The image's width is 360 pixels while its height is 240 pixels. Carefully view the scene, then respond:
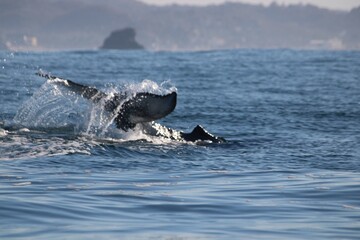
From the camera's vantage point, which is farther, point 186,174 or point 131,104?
point 131,104

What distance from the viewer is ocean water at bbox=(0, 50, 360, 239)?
8547 mm

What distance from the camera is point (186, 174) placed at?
1185 centimetres

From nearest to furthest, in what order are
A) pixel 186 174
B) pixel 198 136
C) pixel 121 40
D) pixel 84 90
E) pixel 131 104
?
pixel 186 174 < pixel 131 104 < pixel 84 90 < pixel 198 136 < pixel 121 40

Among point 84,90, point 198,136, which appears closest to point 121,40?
point 198,136

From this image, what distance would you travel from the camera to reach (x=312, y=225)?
872cm

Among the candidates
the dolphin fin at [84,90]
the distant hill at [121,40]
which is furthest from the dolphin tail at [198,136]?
the distant hill at [121,40]

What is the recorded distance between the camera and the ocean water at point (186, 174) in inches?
336

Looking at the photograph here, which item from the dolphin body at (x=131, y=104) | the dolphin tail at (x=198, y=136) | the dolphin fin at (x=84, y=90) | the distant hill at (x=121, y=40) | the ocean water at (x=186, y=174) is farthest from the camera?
the distant hill at (x=121, y=40)

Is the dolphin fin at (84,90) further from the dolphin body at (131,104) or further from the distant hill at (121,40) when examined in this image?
the distant hill at (121,40)

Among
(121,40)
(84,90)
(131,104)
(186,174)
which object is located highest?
(84,90)

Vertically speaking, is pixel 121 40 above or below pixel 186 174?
below

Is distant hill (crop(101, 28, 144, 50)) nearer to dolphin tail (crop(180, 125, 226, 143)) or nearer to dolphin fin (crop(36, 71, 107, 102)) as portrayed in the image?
dolphin tail (crop(180, 125, 226, 143))

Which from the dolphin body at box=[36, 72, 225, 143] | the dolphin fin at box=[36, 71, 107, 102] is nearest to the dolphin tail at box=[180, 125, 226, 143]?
the dolphin body at box=[36, 72, 225, 143]

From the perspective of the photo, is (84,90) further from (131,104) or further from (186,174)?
(186,174)
